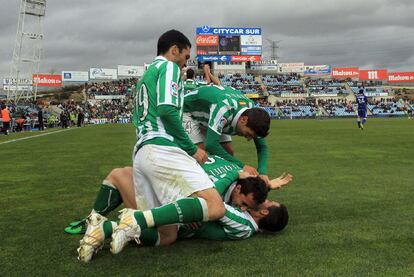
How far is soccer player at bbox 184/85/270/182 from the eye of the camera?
4445mm

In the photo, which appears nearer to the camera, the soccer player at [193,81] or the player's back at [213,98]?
the player's back at [213,98]

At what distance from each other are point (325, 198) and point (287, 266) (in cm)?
303

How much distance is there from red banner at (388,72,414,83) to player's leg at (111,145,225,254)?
106198 mm

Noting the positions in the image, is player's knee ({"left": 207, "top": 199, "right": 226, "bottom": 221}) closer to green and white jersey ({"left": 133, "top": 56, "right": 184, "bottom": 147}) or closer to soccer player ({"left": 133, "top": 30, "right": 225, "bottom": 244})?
soccer player ({"left": 133, "top": 30, "right": 225, "bottom": 244})

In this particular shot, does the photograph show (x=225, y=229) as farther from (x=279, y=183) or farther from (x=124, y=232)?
(x=124, y=232)

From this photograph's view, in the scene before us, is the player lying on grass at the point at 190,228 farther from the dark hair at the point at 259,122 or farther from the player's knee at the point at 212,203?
the dark hair at the point at 259,122

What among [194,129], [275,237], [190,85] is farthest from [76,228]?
[190,85]

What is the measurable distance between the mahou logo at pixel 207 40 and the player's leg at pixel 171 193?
70749 mm

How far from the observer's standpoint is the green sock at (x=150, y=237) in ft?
12.4

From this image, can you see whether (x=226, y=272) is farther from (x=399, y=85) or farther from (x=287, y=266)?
(x=399, y=85)

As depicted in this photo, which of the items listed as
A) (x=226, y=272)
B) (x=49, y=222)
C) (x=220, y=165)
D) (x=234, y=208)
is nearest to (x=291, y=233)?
(x=234, y=208)

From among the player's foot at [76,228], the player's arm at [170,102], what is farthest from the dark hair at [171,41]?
the player's foot at [76,228]

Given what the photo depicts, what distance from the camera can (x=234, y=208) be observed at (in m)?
4.21

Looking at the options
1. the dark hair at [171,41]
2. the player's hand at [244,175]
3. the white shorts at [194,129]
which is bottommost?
the player's hand at [244,175]
